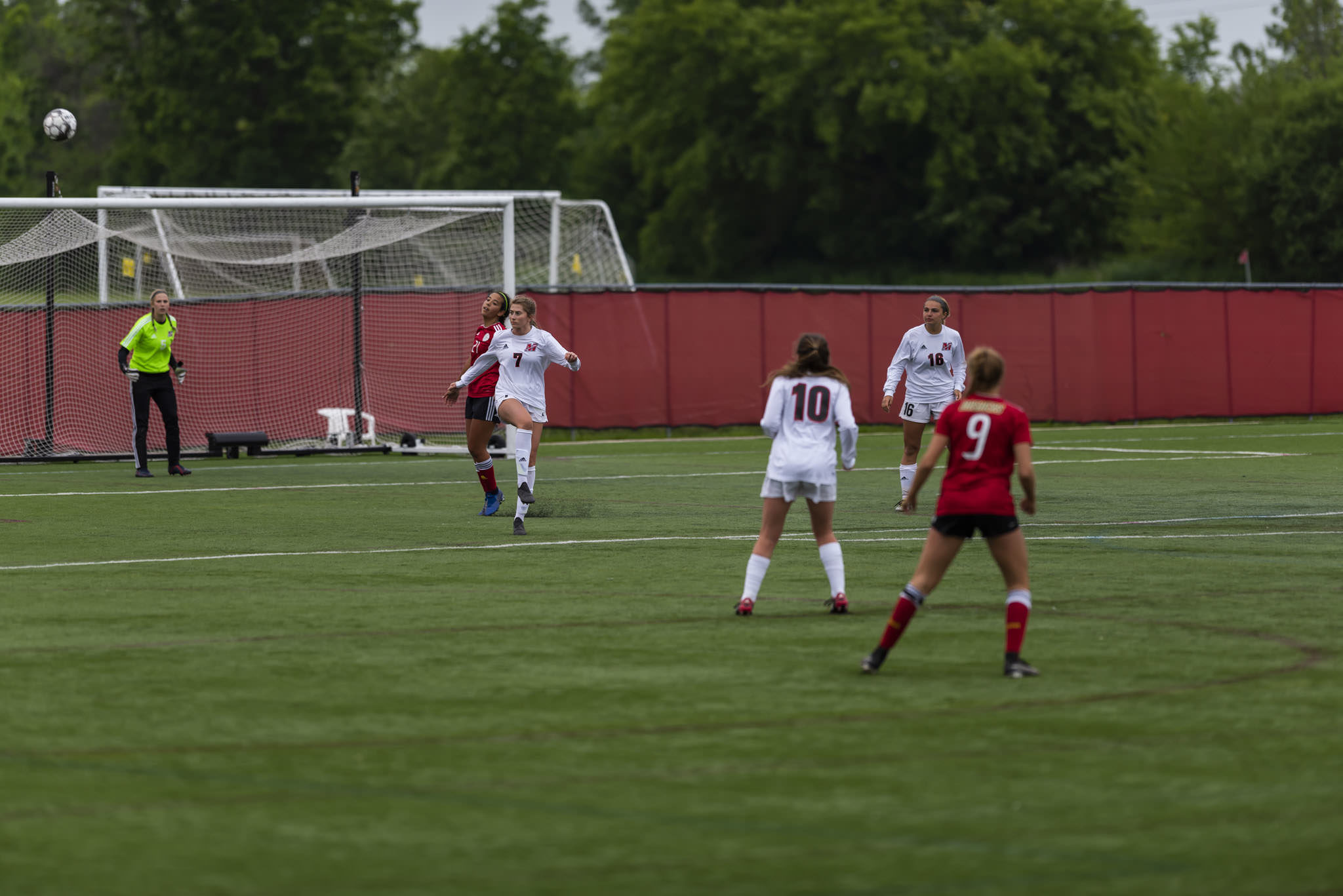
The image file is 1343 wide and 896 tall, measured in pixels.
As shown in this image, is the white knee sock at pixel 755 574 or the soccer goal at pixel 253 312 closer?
the white knee sock at pixel 755 574

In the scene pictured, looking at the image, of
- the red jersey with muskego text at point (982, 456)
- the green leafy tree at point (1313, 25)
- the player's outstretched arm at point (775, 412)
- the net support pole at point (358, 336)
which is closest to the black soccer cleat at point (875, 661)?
the red jersey with muskego text at point (982, 456)

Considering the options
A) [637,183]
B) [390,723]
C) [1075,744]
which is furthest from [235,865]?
[637,183]

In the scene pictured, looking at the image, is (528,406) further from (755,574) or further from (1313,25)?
(1313,25)

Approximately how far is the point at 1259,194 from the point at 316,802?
5715 centimetres

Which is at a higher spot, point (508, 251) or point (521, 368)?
point (508, 251)

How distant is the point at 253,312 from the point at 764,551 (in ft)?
62.5

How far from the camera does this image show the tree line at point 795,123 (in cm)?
6575

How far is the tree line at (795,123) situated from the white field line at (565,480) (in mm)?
38225

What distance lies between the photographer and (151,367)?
70.8ft

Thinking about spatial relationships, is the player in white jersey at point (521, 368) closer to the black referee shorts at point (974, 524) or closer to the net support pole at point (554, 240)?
the black referee shorts at point (974, 524)

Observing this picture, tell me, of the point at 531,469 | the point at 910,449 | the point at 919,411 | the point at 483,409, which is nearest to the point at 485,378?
the point at 483,409

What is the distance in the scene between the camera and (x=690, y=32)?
236 feet

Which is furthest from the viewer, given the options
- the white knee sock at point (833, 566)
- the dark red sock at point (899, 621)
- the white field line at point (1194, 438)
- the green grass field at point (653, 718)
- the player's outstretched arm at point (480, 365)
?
the white field line at point (1194, 438)

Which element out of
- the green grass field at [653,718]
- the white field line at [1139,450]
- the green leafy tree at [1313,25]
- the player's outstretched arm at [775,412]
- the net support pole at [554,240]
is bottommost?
the green grass field at [653,718]
